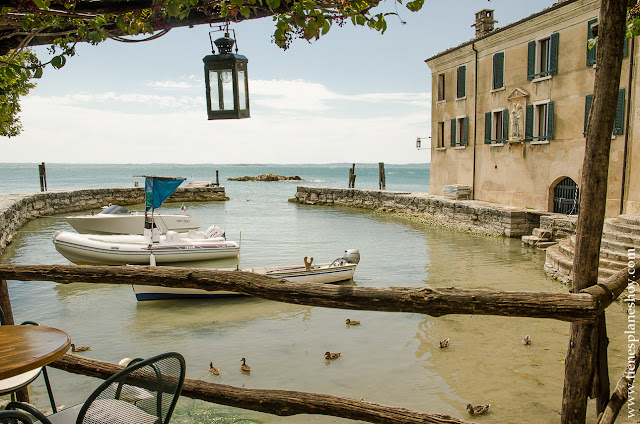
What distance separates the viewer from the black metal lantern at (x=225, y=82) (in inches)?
149

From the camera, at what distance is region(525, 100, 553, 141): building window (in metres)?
16.9

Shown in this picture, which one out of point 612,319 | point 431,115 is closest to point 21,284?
point 612,319

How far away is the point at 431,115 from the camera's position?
24688 mm

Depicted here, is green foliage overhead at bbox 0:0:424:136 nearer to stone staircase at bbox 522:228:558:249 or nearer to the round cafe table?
→ the round cafe table

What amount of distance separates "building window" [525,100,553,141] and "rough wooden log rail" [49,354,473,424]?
16.5 metres

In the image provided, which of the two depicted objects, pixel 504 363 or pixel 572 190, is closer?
pixel 504 363

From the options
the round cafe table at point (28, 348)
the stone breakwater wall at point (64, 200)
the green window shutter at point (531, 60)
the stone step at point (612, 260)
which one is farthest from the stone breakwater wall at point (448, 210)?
the round cafe table at point (28, 348)

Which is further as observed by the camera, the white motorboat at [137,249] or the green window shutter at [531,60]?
the green window shutter at [531,60]

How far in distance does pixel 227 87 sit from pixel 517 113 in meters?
16.8

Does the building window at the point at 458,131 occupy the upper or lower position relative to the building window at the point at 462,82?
lower

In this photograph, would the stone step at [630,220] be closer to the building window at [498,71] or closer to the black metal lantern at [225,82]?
the building window at [498,71]

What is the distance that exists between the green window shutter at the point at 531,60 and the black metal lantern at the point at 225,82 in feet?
54.1

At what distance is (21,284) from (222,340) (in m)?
6.53

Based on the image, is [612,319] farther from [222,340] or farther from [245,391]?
[245,391]
